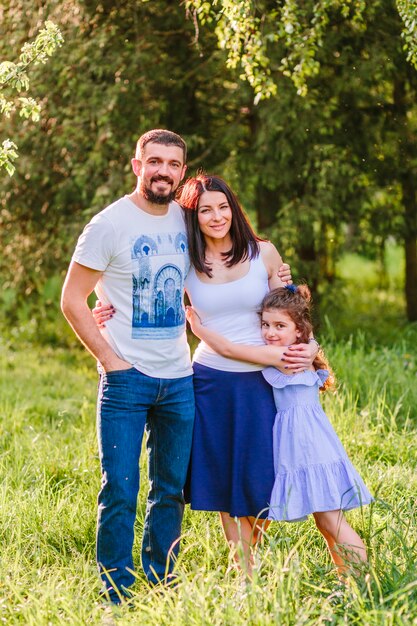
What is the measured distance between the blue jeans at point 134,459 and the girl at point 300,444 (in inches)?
13.3

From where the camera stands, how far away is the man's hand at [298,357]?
357 cm

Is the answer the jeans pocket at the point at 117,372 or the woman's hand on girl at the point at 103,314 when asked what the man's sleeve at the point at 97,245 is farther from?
the jeans pocket at the point at 117,372

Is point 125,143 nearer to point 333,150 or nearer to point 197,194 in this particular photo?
point 333,150

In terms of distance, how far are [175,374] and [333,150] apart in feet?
15.0

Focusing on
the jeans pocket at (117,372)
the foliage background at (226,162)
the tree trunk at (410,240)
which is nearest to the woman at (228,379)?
the jeans pocket at (117,372)

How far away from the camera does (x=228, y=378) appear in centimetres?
362

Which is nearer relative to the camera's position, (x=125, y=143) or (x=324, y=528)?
(x=324, y=528)

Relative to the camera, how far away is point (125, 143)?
8008 millimetres

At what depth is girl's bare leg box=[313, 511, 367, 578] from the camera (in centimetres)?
338

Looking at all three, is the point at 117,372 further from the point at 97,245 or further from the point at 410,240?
the point at 410,240

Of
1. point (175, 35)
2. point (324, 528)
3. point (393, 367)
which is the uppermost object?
point (175, 35)

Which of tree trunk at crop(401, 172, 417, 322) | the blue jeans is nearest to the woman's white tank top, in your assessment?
the blue jeans

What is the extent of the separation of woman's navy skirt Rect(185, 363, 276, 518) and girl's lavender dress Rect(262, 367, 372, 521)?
51 mm

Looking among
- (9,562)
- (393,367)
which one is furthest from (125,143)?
(9,562)
